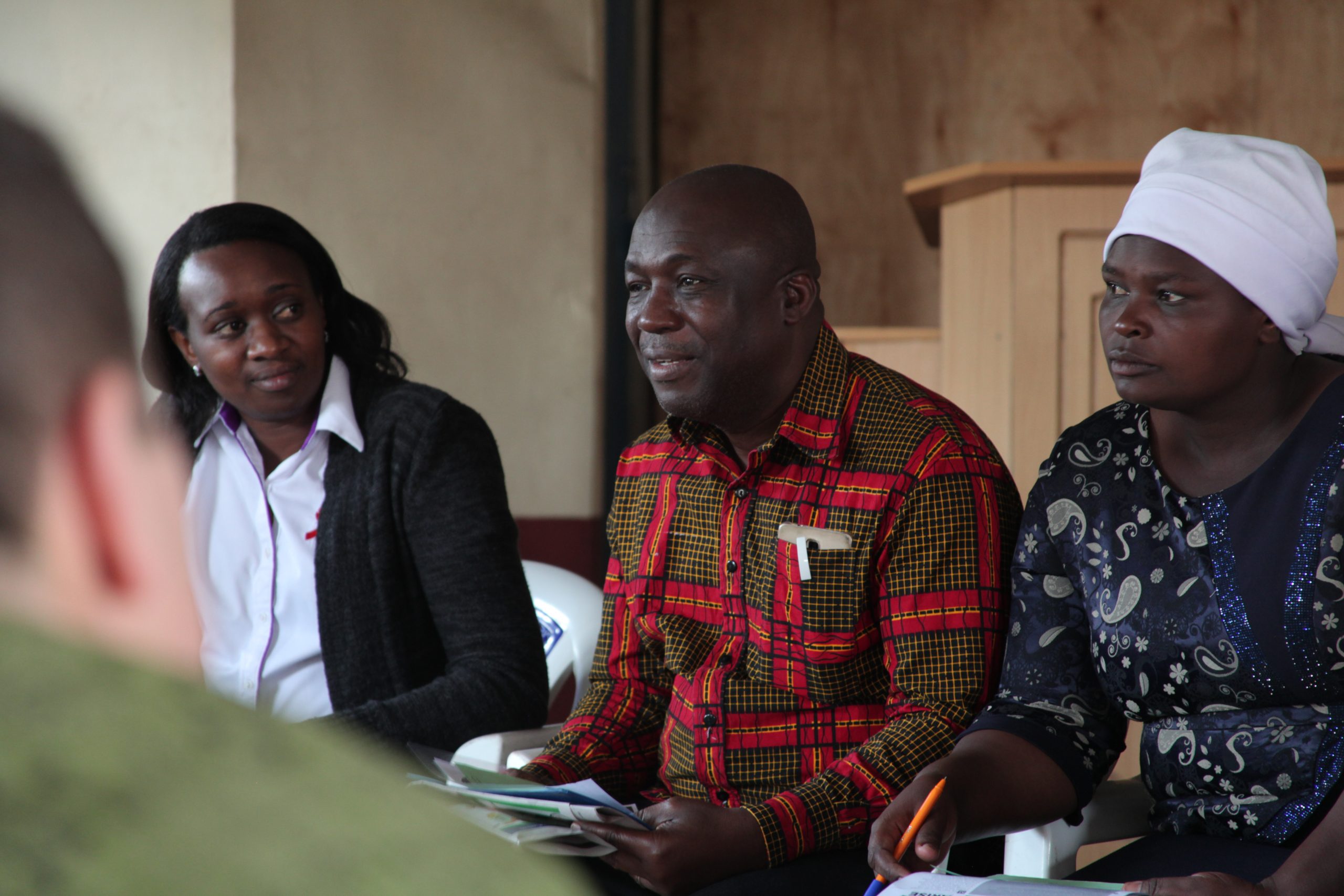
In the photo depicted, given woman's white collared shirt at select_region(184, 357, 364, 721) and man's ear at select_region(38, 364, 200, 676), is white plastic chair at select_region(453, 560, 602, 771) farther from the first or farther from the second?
man's ear at select_region(38, 364, 200, 676)

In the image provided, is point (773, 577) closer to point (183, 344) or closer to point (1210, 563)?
point (1210, 563)

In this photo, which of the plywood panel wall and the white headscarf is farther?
the plywood panel wall

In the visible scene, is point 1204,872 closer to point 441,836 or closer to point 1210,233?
point 1210,233

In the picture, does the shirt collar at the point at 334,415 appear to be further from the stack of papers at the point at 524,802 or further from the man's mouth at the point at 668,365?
the stack of papers at the point at 524,802

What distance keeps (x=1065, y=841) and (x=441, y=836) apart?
1490 mm

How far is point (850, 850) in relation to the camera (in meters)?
1.61

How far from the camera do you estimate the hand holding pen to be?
4.28 ft

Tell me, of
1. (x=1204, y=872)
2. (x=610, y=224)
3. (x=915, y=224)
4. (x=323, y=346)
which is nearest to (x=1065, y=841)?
(x=1204, y=872)

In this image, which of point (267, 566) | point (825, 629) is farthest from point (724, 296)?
point (267, 566)

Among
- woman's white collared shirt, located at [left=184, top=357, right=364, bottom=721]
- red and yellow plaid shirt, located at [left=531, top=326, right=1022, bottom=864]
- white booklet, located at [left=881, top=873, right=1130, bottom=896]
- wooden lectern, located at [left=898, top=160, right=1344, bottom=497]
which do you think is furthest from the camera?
wooden lectern, located at [left=898, top=160, right=1344, bottom=497]

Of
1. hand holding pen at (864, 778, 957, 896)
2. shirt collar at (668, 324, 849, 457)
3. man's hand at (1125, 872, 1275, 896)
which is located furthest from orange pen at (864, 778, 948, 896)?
shirt collar at (668, 324, 849, 457)

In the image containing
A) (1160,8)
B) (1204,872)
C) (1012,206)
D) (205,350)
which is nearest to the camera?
(1204,872)

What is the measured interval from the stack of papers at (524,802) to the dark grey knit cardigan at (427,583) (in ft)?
1.80

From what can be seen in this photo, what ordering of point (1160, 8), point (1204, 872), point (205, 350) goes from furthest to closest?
point (1160, 8), point (205, 350), point (1204, 872)
